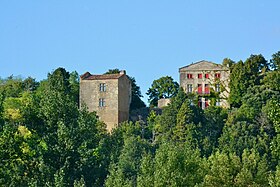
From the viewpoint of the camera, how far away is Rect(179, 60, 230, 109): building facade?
76.8 m

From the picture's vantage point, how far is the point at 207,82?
3073 inches

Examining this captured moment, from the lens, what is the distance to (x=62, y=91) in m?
44.3

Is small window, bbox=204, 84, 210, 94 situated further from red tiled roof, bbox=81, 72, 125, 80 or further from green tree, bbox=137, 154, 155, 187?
green tree, bbox=137, 154, 155, 187

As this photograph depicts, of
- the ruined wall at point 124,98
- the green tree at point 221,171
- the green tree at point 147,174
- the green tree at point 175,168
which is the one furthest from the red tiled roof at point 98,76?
the green tree at point 147,174

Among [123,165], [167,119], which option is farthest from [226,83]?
[123,165]

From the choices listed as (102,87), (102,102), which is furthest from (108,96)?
(102,87)

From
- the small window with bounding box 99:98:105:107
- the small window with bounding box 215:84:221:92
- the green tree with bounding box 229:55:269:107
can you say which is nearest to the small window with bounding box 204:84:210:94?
the small window with bounding box 215:84:221:92

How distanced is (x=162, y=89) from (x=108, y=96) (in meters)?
6.59

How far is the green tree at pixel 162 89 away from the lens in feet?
261

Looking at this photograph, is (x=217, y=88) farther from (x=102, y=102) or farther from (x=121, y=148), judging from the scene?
(x=121, y=148)

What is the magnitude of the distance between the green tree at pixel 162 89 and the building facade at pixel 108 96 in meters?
3.70

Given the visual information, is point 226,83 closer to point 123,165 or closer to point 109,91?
point 109,91

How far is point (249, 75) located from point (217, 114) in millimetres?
5367

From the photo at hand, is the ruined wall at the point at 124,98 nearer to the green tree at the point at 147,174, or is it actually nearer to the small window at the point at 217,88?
the small window at the point at 217,88
